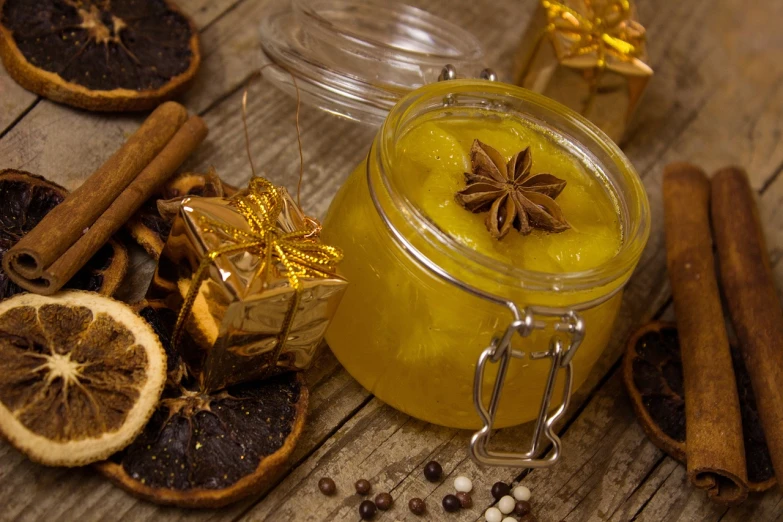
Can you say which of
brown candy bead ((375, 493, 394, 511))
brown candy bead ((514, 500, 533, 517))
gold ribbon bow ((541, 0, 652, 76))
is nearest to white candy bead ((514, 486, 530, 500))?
brown candy bead ((514, 500, 533, 517))

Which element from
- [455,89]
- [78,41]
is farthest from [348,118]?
[78,41]

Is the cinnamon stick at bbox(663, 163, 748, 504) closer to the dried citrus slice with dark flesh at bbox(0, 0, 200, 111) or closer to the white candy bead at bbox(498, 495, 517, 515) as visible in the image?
the white candy bead at bbox(498, 495, 517, 515)

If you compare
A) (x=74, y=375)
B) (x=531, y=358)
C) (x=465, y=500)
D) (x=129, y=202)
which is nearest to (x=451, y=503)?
(x=465, y=500)

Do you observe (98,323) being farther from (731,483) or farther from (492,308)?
(731,483)

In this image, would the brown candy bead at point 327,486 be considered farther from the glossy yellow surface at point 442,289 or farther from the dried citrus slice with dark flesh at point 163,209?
the dried citrus slice with dark flesh at point 163,209

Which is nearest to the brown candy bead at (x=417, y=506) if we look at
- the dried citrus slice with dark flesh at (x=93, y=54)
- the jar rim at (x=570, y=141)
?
the jar rim at (x=570, y=141)

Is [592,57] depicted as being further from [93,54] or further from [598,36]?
[93,54]
